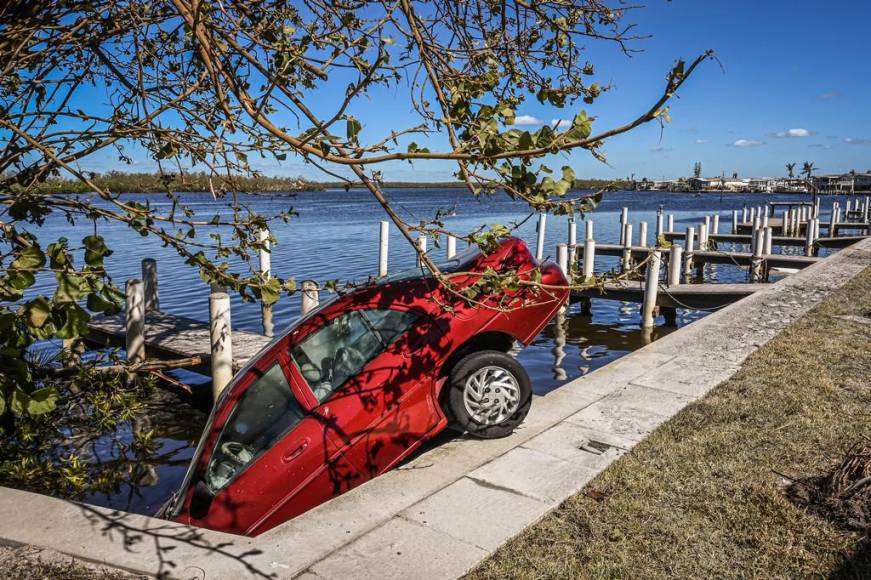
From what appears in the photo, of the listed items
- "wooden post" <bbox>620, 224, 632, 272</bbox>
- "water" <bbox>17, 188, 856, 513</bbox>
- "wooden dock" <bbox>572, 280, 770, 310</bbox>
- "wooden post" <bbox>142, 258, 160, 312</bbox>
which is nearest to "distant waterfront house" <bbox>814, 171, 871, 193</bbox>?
"water" <bbox>17, 188, 856, 513</bbox>

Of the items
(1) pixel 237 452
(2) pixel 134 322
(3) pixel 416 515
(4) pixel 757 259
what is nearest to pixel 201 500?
(1) pixel 237 452

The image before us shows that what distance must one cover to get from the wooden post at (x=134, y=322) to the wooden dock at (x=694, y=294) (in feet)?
28.2

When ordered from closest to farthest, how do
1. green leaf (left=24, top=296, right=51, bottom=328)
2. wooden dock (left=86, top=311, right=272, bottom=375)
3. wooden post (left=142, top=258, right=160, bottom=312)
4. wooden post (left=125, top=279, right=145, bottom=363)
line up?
green leaf (left=24, top=296, right=51, bottom=328) → wooden dock (left=86, top=311, right=272, bottom=375) → wooden post (left=125, top=279, right=145, bottom=363) → wooden post (left=142, top=258, right=160, bottom=312)

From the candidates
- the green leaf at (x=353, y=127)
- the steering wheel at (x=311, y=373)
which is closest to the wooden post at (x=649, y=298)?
the steering wheel at (x=311, y=373)

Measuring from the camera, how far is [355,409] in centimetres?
463

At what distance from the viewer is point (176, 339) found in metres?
10.3

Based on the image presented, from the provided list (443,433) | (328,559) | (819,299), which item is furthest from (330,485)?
(819,299)

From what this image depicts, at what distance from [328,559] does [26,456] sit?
4621mm

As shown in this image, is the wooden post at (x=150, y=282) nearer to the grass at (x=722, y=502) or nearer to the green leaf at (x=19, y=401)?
the grass at (x=722, y=502)

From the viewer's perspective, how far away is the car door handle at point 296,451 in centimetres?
445

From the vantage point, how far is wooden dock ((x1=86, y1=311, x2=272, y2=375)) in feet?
30.4

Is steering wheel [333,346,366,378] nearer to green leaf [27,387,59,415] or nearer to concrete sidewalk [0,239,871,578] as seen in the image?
concrete sidewalk [0,239,871,578]

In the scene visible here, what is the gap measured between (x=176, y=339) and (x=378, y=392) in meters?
6.77

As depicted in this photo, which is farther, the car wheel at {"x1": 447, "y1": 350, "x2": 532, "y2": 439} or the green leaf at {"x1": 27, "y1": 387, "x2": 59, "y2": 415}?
the car wheel at {"x1": 447, "y1": 350, "x2": 532, "y2": 439}
